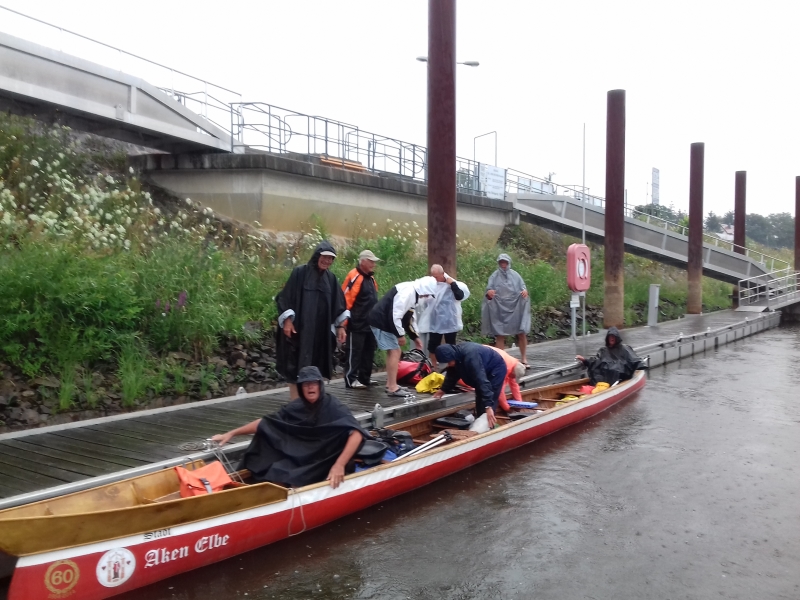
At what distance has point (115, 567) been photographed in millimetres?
4859

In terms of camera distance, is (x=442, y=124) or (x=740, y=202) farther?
(x=740, y=202)

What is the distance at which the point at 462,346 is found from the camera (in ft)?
28.3

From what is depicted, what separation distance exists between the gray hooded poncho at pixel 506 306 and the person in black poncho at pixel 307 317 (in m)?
5.20

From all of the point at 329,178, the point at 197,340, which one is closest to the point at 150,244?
the point at 197,340

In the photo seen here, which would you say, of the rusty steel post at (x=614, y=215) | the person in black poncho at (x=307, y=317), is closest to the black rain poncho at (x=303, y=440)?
the person in black poncho at (x=307, y=317)

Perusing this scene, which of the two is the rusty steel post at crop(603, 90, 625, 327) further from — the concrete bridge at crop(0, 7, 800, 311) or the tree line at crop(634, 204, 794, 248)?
the tree line at crop(634, 204, 794, 248)

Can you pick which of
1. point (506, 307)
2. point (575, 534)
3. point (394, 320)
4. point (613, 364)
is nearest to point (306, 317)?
point (394, 320)

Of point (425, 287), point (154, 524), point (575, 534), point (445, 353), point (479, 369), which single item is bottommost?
point (575, 534)

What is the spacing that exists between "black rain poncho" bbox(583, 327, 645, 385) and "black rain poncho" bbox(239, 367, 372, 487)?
21.3 ft

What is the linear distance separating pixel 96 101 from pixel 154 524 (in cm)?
1150

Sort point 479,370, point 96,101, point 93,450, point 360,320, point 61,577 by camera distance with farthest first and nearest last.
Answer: point 96,101
point 360,320
point 479,370
point 93,450
point 61,577

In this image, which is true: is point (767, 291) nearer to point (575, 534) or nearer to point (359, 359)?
point (359, 359)

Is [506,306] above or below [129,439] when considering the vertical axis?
above

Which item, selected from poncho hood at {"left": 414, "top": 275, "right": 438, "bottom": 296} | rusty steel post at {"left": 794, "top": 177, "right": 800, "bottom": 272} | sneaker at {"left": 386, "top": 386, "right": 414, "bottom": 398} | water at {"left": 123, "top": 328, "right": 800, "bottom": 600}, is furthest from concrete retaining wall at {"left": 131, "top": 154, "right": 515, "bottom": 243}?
rusty steel post at {"left": 794, "top": 177, "right": 800, "bottom": 272}
